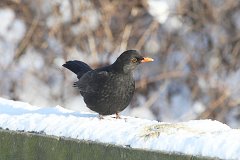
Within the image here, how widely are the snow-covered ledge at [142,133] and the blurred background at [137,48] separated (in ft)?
15.1

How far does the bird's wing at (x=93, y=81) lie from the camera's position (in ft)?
16.8

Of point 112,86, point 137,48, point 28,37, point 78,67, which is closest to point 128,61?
point 112,86

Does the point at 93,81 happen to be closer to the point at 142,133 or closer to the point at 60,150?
the point at 60,150

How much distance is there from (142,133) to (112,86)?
5.04ft

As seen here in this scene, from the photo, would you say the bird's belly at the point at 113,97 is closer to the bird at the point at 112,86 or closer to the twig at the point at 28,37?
the bird at the point at 112,86

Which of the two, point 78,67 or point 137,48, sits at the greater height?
point 137,48

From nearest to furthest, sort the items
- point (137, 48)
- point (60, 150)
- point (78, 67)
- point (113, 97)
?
point (60, 150)
point (113, 97)
point (78, 67)
point (137, 48)

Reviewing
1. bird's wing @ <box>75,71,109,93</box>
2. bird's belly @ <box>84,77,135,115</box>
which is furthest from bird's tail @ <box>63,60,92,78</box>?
bird's belly @ <box>84,77,135,115</box>

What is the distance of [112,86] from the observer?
5.04 metres

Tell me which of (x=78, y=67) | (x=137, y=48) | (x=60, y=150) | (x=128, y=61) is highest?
(x=137, y=48)

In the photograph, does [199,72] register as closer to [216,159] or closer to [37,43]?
[37,43]

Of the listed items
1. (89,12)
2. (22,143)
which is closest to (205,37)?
(89,12)

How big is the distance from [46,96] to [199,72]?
5.98 ft

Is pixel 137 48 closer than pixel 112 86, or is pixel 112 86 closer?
pixel 112 86
